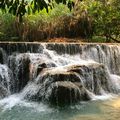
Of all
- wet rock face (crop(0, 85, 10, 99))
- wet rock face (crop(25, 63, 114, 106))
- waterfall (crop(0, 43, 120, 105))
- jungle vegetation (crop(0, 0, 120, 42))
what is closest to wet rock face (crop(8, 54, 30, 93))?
waterfall (crop(0, 43, 120, 105))

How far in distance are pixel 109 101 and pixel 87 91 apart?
0.88m

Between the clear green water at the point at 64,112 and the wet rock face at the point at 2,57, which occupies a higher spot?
the wet rock face at the point at 2,57

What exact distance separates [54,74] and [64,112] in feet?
4.84

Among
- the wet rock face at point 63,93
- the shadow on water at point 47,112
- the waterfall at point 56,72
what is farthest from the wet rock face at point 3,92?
the wet rock face at point 63,93

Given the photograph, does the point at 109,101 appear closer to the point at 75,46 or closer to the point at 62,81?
the point at 62,81

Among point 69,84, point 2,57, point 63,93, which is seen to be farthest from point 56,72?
point 2,57

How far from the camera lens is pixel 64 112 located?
761 centimetres

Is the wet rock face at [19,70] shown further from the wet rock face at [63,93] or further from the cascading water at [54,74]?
the wet rock face at [63,93]

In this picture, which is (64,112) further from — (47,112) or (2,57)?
(2,57)

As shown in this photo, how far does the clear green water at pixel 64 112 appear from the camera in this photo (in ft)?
23.6

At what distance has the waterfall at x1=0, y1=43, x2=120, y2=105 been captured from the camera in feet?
28.3

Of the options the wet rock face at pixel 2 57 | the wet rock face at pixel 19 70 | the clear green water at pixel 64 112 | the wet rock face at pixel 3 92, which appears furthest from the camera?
the wet rock face at pixel 2 57

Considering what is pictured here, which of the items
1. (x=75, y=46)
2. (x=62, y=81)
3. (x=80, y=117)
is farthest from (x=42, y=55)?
(x=80, y=117)

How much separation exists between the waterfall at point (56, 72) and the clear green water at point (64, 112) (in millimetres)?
470
